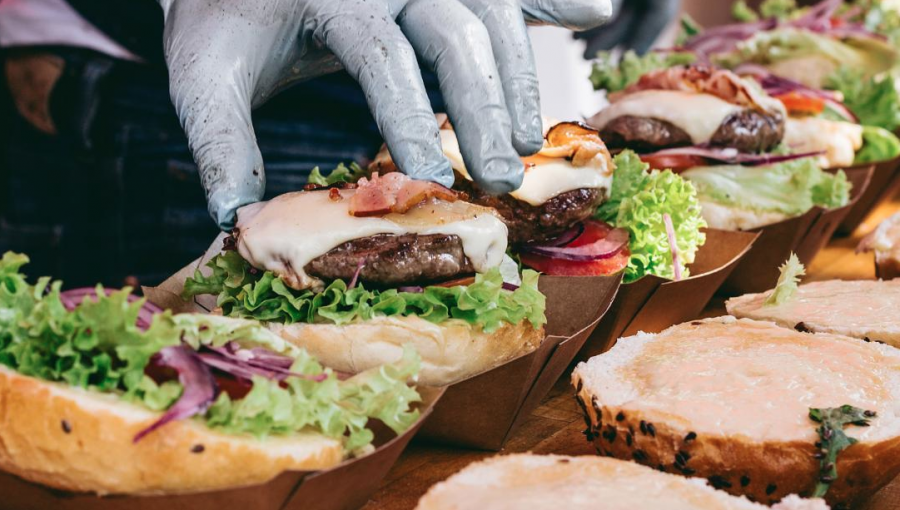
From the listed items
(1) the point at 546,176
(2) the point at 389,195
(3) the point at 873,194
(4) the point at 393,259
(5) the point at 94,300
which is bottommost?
(3) the point at 873,194

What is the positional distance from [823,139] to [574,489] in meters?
3.16

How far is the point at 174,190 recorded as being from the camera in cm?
387

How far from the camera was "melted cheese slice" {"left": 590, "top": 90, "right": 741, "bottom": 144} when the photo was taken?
349 centimetres

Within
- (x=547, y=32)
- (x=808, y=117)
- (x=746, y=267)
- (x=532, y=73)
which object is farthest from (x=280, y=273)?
(x=547, y=32)

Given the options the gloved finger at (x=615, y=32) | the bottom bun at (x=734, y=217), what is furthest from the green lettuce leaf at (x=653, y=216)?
the gloved finger at (x=615, y=32)

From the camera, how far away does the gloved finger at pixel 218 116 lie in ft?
7.41

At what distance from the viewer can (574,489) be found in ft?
4.64

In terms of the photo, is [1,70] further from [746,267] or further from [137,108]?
[746,267]

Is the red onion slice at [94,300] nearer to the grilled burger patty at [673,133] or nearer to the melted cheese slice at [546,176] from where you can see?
the melted cheese slice at [546,176]

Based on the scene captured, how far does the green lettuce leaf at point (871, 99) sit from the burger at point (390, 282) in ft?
11.8

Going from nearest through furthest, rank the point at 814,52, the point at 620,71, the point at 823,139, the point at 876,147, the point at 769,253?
the point at 769,253
the point at 823,139
the point at 876,147
the point at 620,71
the point at 814,52

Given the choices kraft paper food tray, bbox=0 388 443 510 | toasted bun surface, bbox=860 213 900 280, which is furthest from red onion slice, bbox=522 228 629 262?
kraft paper food tray, bbox=0 388 443 510

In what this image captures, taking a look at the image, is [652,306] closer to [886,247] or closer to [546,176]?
[546,176]

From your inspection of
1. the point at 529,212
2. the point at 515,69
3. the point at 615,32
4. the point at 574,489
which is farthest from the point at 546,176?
the point at 615,32
